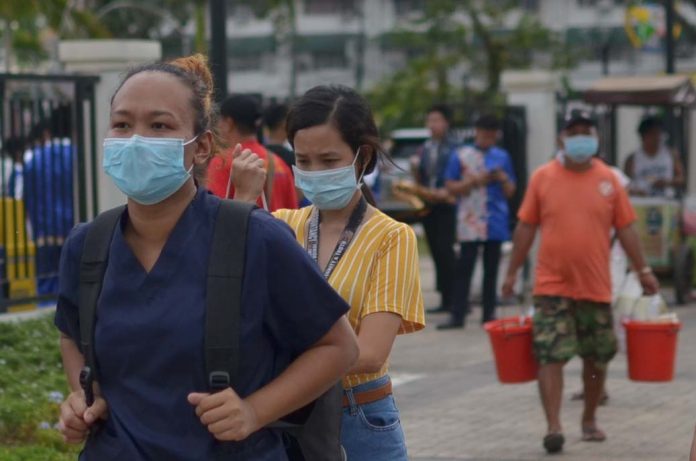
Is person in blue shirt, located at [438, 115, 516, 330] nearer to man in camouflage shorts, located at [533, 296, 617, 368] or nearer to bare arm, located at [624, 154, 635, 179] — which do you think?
bare arm, located at [624, 154, 635, 179]

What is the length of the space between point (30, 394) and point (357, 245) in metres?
4.36

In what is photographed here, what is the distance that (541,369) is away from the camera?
8.12m

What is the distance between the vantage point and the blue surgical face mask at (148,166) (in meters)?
3.06

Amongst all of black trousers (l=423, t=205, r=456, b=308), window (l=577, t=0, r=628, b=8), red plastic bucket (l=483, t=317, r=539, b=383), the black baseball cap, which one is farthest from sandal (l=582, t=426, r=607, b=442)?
window (l=577, t=0, r=628, b=8)

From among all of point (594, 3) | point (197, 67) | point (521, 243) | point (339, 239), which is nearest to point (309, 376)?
point (197, 67)

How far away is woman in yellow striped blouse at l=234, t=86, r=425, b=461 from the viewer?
4.09m

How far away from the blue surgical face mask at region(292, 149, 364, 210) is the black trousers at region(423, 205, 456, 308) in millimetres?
9561

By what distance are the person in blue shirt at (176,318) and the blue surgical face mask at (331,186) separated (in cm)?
107

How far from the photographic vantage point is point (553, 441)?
7.96 meters

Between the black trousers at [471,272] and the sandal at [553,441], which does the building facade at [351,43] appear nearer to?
the black trousers at [471,272]

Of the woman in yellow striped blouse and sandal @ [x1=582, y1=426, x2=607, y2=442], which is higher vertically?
the woman in yellow striped blouse

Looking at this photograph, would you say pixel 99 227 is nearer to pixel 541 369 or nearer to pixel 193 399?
pixel 193 399

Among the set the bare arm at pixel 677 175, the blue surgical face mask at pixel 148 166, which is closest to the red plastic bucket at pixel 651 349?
the blue surgical face mask at pixel 148 166

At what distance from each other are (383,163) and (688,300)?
37.8 feet
